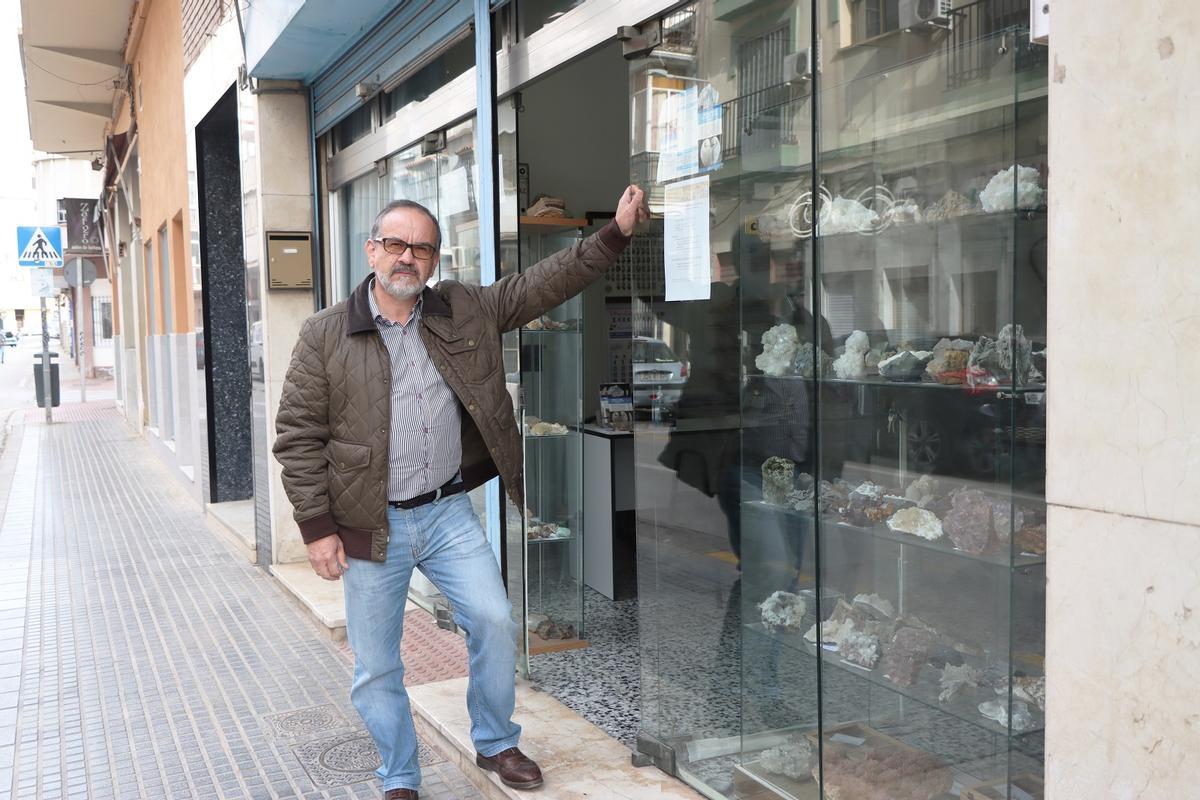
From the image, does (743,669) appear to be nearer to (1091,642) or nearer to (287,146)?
(1091,642)

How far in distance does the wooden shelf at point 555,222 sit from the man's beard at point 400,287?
2105mm

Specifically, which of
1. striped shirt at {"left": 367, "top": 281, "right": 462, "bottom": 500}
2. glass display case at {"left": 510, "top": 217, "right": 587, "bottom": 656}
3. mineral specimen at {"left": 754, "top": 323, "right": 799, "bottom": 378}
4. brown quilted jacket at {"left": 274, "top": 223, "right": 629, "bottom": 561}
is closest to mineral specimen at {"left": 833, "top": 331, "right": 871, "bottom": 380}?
mineral specimen at {"left": 754, "top": 323, "right": 799, "bottom": 378}

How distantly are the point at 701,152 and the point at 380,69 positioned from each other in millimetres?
3417

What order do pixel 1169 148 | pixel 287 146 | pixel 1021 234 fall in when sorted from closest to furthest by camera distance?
pixel 1169 148, pixel 1021 234, pixel 287 146

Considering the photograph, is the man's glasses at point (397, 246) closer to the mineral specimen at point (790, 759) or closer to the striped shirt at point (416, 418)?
the striped shirt at point (416, 418)

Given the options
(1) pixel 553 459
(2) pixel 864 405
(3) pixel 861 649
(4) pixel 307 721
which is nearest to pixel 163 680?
(4) pixel 307 721

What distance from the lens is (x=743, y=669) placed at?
3.49m

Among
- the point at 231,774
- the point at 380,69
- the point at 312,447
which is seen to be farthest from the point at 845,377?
the point at 380,69

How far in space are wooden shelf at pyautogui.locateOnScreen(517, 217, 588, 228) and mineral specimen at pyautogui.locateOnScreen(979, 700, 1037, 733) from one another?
353cm

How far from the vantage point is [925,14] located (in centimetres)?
278

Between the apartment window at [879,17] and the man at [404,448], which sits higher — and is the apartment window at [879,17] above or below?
above

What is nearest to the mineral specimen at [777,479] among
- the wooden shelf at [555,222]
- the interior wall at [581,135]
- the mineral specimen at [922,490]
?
the mineral specimen at [922,490]

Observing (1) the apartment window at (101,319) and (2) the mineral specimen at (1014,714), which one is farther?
(1) the apartment window at (101,319)

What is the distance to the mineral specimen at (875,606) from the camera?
3023 mm
